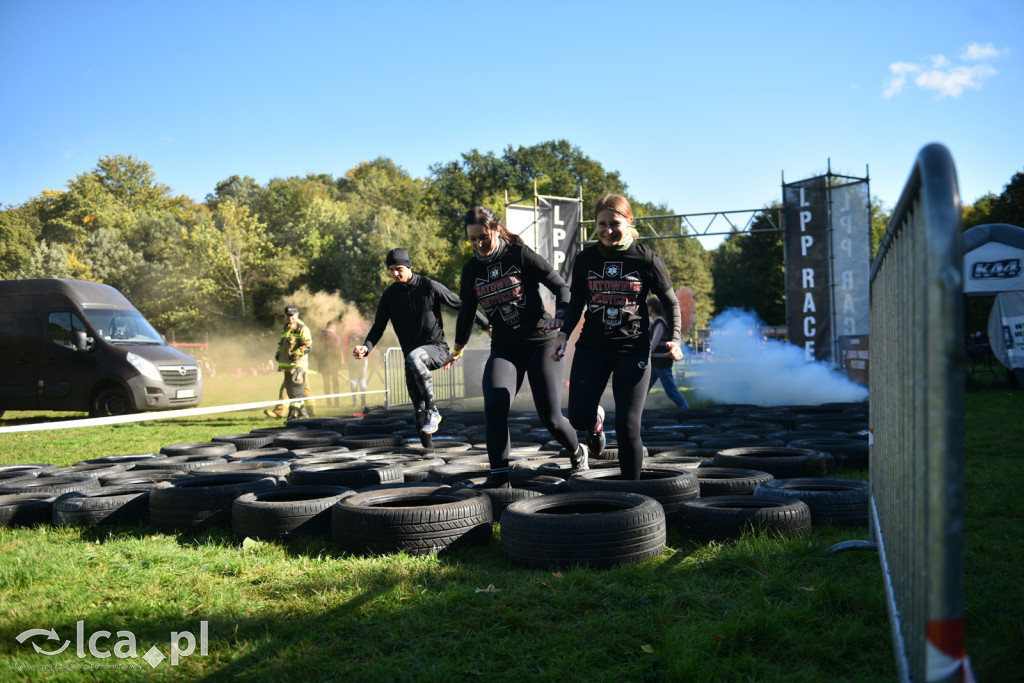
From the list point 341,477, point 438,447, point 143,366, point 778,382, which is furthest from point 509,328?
point 778,382

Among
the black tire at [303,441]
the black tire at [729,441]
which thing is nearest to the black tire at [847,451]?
the black tire at [729,441]

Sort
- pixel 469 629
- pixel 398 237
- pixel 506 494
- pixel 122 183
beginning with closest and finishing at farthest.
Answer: pixel 469 629 → pixel 506 494 → pixel 398 237 → pixel 122 183

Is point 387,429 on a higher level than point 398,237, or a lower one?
lower

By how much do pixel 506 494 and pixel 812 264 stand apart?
18.7m

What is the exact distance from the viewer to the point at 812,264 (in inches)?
822

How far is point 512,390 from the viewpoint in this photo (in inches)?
203

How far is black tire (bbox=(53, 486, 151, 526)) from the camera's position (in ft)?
16.3

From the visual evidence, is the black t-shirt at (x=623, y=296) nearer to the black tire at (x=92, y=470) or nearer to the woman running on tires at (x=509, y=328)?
the woman running on tires at (x=509, y=328)

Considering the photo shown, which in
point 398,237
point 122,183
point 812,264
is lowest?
point 812,264

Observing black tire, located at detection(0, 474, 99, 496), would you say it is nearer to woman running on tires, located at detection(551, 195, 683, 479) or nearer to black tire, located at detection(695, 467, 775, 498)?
woman running on tires, located at detection(551, 195, 683, 479)

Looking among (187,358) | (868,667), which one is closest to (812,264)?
(187,358)

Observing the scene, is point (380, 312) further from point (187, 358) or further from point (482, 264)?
point (187, 358)

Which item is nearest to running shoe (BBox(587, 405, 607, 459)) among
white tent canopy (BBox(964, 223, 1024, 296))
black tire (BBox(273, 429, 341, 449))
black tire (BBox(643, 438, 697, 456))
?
black tire (BBox(643, 438, 697, 456))

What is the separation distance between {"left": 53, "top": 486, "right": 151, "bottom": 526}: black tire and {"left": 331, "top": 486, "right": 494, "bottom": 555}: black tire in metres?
1.89
